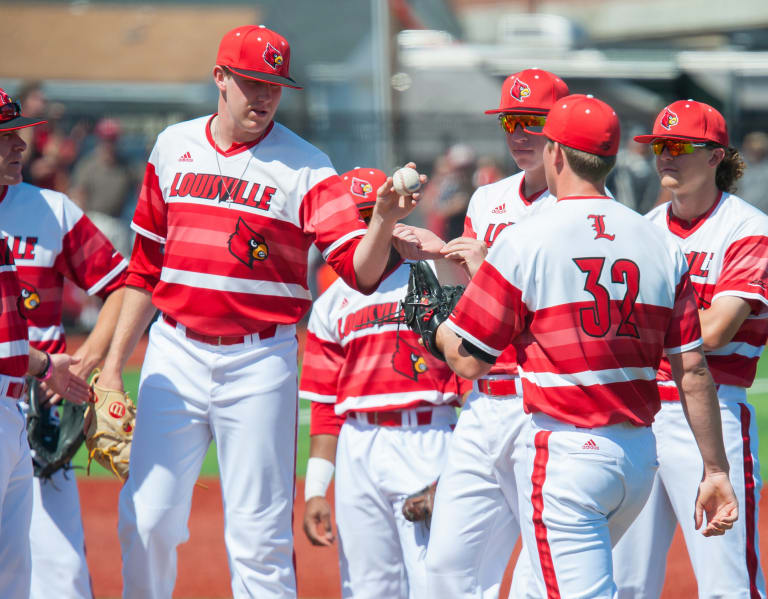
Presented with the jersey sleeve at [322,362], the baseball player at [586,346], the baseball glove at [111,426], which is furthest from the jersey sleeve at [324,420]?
the baseball player at [586,346]

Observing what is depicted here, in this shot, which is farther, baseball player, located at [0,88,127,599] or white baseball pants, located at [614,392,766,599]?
baseball player, located at [0,88,127,599]

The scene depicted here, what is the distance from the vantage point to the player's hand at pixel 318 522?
5113mm

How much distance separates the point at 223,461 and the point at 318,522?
2.29 feet

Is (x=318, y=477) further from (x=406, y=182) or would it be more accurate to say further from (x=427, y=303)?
(x=406, y=182)

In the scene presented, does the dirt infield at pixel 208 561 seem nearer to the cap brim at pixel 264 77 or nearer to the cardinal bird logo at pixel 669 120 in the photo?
the cardinal bird logo at pixel 669 120

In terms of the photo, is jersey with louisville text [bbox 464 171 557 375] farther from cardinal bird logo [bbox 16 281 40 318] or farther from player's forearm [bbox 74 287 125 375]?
cardinal bird logo [bbox 16 281 40 318]

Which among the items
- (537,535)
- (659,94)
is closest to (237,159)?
(537,535)

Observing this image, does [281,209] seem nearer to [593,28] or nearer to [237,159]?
[237,159]

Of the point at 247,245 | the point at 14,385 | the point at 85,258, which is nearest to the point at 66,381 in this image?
the point at 14,385

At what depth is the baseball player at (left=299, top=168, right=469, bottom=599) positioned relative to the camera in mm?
4980

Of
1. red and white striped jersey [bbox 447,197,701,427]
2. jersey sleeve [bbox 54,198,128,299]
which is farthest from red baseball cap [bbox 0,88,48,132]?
red and white striped jersey [bbox 447,197,701,427]

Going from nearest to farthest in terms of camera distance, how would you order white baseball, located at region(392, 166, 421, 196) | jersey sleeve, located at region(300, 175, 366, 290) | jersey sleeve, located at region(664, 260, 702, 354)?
jersey sleeve, located at region(664, 260, 702, 354) < white baseball, located at region(392, 166, 421, 196) < jersey sleeve, located at region(300, 175, 366, 290)

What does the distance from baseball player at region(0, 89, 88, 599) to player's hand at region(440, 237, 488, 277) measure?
1.71m

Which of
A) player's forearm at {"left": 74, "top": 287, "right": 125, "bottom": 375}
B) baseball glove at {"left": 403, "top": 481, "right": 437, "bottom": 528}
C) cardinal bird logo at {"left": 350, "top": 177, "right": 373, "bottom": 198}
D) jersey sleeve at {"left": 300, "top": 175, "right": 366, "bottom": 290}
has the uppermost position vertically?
cardinal bird logo at {"left": 350, "top": 177, "right": 373, "bottom": 198}
